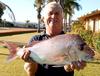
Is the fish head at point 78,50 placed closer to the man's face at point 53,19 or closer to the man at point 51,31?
the man at point 51,31

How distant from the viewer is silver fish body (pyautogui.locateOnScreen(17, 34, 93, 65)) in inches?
124

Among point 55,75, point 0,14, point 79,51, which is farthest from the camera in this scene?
point 0,14

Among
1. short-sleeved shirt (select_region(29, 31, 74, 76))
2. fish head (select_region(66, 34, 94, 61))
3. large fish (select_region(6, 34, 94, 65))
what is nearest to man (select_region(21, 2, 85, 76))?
short-sleeved shirt (select_region(29, 31, 74, 76))

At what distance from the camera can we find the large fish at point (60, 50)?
3143 mm

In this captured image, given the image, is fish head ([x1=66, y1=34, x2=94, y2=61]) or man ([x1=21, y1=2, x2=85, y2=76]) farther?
man ([x1=21, y1=2, x2=85, y2=76])

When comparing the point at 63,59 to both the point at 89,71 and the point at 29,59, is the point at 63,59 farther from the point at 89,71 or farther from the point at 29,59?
the point at 89,71

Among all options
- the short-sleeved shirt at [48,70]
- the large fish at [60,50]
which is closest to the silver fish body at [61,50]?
the large fish at [60,50]

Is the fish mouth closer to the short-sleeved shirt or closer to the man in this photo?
the man

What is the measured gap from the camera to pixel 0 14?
92438 millimetres

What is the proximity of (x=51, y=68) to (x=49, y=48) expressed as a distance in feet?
2.44

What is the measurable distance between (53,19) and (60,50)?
628 mm

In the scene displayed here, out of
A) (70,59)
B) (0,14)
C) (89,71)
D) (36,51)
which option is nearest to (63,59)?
(70,59)

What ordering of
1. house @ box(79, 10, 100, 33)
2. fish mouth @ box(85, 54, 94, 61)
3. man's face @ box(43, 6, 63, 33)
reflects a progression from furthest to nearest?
house @ box(79, 10, 100, 33)
man's face @ box(43, 6, 63, 33)
fish mouth @ box(85, 54, 94, 61)

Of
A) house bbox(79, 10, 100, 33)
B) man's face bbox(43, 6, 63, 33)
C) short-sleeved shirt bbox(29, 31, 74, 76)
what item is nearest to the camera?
man's face bbox(43, 6, 63, 33)
